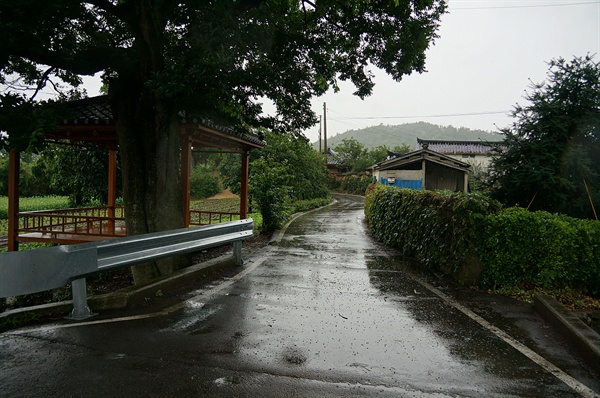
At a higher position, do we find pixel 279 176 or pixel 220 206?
pixel 279 176

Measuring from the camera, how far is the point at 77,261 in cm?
422

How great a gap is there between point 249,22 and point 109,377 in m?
6.11

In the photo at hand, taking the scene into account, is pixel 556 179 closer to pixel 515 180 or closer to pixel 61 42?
pixel 515 180

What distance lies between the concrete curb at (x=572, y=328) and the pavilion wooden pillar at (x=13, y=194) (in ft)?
35.9

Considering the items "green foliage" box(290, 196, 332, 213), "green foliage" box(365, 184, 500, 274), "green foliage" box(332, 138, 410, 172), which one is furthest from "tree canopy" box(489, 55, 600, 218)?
"green foliage" box(332, 138, 410, 172)

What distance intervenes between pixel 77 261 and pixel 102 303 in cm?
79

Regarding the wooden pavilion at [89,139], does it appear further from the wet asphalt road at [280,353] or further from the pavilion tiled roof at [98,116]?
the wet asphalt road at [280,353]

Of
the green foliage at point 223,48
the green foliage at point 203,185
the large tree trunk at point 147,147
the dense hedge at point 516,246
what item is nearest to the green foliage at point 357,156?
the green foliage at point 203,185

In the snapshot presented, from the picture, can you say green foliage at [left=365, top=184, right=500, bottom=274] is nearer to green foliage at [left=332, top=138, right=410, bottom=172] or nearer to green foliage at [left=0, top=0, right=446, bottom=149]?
green foliage at [left=0, top=0, right=446, bottom=149]

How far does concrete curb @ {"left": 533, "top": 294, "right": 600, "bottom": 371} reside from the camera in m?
3.78

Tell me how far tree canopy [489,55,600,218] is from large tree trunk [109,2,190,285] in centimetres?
750

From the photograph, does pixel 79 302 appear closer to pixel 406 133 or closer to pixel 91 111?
pixel 91 111

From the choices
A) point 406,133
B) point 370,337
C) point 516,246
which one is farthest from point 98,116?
point 406,133

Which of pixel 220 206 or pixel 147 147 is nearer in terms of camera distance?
pixel 147 147
